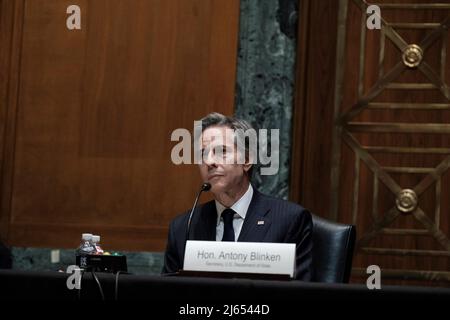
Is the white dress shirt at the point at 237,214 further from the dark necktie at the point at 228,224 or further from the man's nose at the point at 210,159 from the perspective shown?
the man's nose at the point at 210,159

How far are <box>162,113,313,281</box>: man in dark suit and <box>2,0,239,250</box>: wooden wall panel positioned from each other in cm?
146

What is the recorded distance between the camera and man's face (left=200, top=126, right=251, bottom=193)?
4.03 m

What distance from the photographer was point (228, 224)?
13.1 feet

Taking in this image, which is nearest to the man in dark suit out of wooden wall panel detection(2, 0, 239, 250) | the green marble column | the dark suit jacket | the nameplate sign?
the dark suit jacket

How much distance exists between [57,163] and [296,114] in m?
1.46

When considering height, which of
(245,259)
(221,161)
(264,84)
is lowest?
(245,259)

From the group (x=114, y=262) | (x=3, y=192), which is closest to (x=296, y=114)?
(x=3, y=192)

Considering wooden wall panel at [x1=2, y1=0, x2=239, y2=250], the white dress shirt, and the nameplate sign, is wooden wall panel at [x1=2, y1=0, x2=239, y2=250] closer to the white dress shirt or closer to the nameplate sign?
the white dress shirt

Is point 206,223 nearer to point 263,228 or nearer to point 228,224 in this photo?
point 228,224

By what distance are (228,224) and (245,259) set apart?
101 cm

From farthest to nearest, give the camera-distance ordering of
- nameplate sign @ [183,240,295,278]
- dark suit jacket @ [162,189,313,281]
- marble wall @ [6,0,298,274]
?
marble wall @ [6,0,298,274]
dark suit jacket @ [162,189,313,281]
nameplate sign @ [183,240,295,278]

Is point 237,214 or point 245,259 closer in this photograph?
point 245,259

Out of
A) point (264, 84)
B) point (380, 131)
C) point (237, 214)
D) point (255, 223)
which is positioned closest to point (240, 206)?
point (237, 214)

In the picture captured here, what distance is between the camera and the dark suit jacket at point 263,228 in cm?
380
